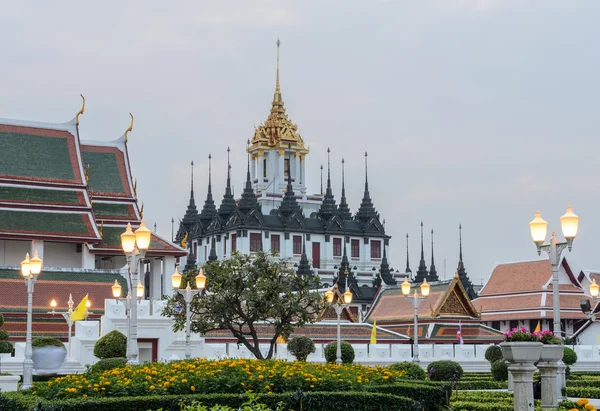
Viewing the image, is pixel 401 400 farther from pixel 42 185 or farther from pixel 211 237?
pixel 211 237

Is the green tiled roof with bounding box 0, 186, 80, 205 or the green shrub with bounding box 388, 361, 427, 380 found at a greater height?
the green tiled roof with bounding box 0, 186, 80, 205

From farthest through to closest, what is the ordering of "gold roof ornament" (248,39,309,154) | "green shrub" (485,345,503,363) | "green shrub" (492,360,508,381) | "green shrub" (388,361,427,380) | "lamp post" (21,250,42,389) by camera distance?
"gold roof ornament" (248,39,309,154), "green shrub" (485,345,503,363), "green shrub" (492,360,508,381), "green shrub" (388,361,427,380), "lamp post" (21,250,42,389)

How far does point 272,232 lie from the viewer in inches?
3757

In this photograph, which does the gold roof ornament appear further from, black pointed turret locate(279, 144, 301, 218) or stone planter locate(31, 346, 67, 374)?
stone planter locate(31, 346, 67, 374)

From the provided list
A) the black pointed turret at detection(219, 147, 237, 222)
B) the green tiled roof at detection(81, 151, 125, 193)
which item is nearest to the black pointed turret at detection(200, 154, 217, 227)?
the black pointed turret at detection(219, 147, 237, 222)

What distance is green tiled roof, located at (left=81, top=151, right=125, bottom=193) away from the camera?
165 feet

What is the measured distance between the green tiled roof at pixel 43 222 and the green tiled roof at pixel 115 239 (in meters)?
1.69

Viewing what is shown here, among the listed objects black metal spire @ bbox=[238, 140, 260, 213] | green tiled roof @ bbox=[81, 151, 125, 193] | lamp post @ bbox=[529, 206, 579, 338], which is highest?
black metal spire @ bbox=[238, 140, 260, 213]

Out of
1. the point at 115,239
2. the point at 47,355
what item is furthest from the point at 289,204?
the point at 47,355

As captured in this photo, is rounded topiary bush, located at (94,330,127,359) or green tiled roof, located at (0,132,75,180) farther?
green tiled roof, located at (0,132,75,180)

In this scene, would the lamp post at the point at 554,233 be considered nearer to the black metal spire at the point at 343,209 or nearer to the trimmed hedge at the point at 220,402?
the trimmed hedge at the point at 220,402

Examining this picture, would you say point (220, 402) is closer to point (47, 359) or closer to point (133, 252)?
point (133, 252)

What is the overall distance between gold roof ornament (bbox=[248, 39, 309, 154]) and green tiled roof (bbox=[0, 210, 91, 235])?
61148 millimetres

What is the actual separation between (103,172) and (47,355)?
71.3 feet
